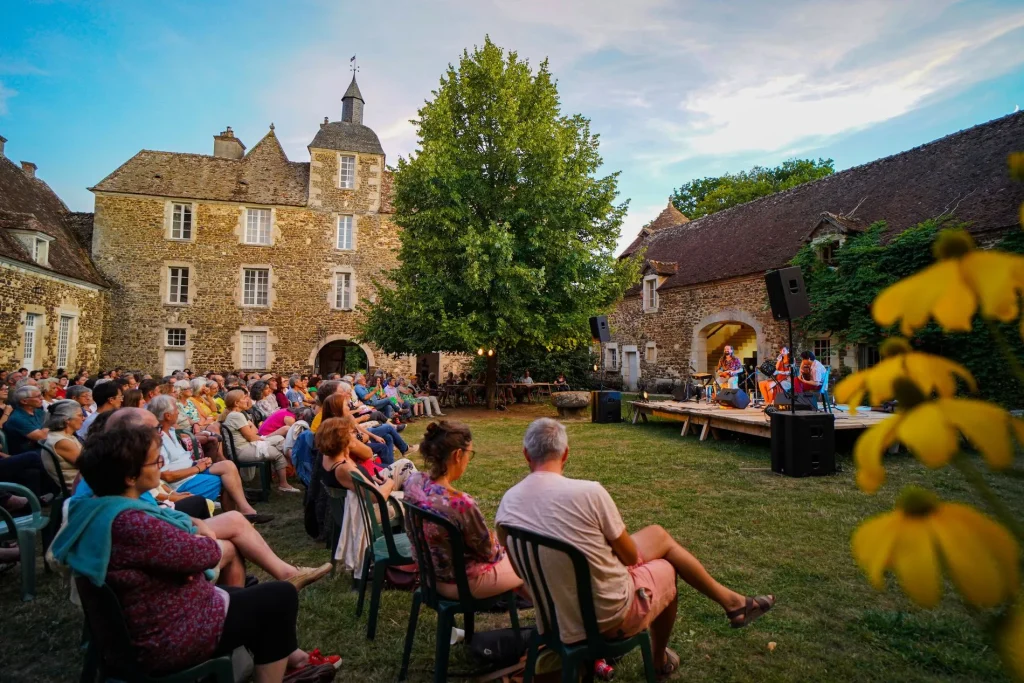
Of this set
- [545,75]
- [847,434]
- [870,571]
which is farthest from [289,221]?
[870,571]

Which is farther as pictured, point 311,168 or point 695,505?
point 311,168

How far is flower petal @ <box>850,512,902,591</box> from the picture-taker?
1.93 feet

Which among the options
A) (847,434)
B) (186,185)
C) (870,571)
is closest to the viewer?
(870,571)

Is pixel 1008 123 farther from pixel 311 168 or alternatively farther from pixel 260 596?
pixel 311 168

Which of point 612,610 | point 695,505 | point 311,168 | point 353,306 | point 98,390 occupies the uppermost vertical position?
point 311,168

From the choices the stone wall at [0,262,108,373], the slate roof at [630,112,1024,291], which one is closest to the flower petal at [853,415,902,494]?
the slate roof at [630,112,1024,291]

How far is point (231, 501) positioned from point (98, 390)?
1.91 metres

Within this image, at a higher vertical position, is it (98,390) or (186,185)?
(186,185)

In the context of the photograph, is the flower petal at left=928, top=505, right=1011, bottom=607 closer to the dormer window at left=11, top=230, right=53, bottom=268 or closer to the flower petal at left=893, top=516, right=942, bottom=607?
the flower petal at left=893, top=516, right=942, bottom=607

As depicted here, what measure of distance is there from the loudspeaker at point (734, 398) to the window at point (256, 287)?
17.6 metres

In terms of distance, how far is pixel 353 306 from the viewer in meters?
23.2

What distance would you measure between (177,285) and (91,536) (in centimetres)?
2297

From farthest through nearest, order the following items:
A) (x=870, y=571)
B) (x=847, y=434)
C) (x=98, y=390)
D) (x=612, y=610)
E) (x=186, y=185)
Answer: (x=186, y=185), (x=847, y=434), (x=98, y=390), (x=612, y=610), (x=870, y=571)

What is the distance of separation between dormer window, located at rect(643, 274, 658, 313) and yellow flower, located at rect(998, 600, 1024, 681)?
2276 centimetres
